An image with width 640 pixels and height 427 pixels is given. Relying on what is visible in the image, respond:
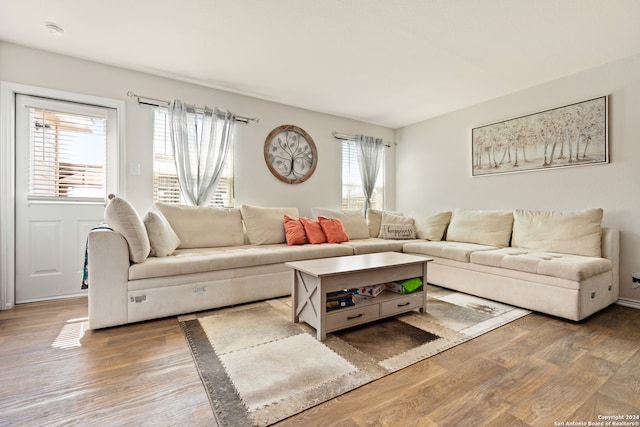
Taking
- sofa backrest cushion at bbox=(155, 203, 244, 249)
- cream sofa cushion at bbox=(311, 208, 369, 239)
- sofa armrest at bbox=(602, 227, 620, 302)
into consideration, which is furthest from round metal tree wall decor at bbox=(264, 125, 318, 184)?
sofa armrest at bbox=(602, 227, 620, 302)

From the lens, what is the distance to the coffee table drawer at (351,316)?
202 cm

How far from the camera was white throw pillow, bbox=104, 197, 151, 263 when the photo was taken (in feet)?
7.24

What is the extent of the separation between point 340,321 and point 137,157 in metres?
2.77

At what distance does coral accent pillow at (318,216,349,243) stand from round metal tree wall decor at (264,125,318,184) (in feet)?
2.80

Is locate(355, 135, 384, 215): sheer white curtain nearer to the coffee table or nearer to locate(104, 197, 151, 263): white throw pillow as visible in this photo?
the coffee table

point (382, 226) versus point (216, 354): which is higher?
point (382, 226)

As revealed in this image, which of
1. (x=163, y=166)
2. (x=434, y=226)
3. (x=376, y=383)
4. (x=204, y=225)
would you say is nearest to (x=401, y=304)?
(x=376, y=383)

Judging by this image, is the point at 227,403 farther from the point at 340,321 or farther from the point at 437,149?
the point at 437,149

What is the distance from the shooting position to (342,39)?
8.36ft

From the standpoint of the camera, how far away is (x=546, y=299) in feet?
8.09

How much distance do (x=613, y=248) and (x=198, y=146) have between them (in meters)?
4.37

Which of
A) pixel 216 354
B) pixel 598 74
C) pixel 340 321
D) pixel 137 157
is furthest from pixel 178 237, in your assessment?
pixel 598 74

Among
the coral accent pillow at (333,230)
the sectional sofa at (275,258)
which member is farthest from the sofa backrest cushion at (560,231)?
the coral accent pillow at (333,230)

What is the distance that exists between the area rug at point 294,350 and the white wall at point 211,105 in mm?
1751
